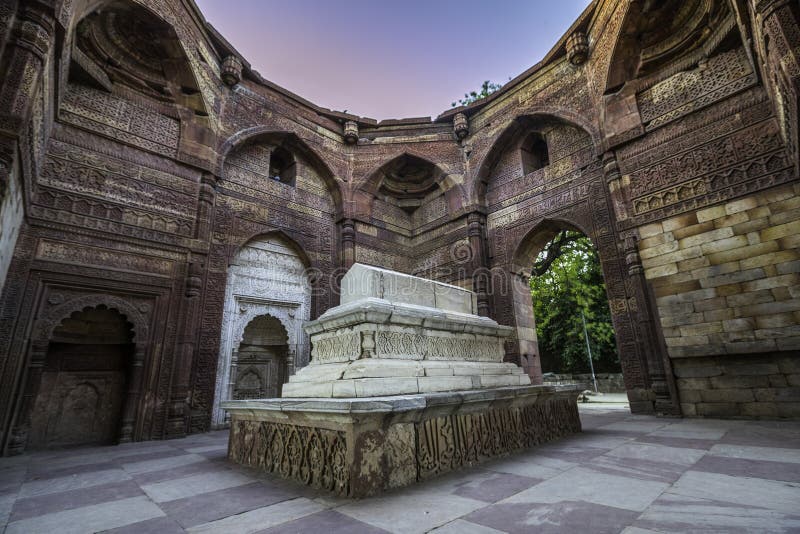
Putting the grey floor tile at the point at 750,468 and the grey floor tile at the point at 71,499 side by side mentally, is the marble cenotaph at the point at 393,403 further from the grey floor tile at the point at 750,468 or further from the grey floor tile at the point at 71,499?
the grey floor tile at the point at 750,468

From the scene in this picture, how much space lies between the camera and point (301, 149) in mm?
10016

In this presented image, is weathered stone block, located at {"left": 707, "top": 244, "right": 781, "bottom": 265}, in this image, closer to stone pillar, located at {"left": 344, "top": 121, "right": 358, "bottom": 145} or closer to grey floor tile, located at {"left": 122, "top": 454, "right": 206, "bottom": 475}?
grey floor tile, located at {"left": 122, "top": 454, "right": 206, "bottom": 475}

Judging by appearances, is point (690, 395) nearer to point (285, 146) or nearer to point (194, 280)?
point (194, 280)

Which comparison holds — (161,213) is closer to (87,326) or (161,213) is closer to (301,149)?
(87,326)

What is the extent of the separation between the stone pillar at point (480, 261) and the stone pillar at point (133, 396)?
7000mm

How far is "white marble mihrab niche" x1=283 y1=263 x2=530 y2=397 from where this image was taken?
10.5 ft

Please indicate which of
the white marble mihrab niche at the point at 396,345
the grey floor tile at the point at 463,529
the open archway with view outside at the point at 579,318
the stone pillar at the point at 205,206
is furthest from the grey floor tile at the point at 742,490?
the open archway with view outside at the point at 579,318

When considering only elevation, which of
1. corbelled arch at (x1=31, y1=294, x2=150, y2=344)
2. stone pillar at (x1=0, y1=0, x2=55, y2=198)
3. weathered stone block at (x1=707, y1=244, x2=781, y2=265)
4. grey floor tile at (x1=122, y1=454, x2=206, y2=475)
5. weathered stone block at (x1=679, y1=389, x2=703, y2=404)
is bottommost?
grey floor tile at (x1=122, y1=454, x2=206, y2=475)

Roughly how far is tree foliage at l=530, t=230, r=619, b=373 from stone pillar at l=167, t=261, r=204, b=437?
13.0 m

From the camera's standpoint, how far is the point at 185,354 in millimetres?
6555

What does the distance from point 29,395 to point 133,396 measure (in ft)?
4.03

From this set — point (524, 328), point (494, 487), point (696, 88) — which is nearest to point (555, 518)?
point (494, 487)

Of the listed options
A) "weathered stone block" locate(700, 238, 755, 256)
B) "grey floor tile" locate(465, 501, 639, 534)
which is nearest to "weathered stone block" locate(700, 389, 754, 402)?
"weathered stone block" locate(700, 238, 755, 256)

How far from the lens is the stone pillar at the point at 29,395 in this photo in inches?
195
